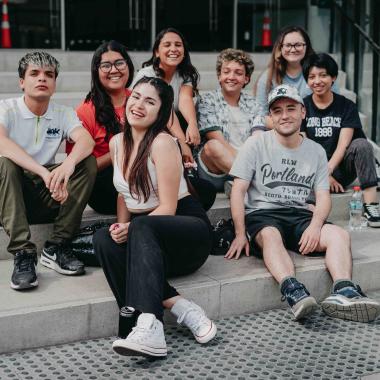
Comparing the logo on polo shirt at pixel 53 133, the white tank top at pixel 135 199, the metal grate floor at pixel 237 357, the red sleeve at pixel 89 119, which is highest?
the red sleeve at pixel 89 119

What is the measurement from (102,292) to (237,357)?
31.4 inches

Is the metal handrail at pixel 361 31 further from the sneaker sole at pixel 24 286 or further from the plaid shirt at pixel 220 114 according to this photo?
the sneaker sole at pixel 24 286

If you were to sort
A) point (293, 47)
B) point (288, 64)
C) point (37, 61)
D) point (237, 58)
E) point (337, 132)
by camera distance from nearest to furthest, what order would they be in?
point (37, 61)
point (237, 58)
point (337, 132)
point (293, 47)
point (288, 64)

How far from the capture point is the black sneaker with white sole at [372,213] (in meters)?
5.25

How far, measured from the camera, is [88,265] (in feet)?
13.6

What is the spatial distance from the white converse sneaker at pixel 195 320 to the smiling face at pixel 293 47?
287cm

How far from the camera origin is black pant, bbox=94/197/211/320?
3395mm

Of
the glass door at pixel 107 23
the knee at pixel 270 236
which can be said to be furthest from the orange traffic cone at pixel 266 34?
the knee at pixel 270 236

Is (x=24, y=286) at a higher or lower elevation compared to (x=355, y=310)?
higher

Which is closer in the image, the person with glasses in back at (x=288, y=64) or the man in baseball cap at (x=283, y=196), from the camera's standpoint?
the man in baseball cap at (x=283, y=196)

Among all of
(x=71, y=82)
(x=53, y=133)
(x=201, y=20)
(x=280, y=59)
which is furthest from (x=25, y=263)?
(x=201, y=20)

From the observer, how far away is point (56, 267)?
401 centimetres

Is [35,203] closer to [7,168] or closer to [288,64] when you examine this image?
[7,168]

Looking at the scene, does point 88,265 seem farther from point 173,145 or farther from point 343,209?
point 343,209
